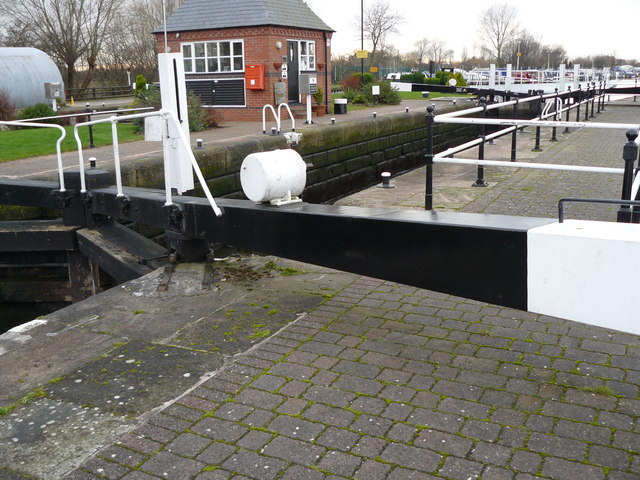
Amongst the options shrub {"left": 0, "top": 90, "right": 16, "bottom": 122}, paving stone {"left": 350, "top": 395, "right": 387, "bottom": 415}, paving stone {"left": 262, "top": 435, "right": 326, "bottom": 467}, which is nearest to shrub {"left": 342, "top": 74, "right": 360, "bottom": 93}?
shrub {"left": 0, "top": 90, "right": 16, "bottom": 122}

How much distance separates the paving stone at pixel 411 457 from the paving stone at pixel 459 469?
0.15ft

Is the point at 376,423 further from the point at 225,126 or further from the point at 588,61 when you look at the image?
the point at 588,61

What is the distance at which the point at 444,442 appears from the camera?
3.30 metres

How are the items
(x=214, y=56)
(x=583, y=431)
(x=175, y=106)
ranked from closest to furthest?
1. (x=583, y=431)
2. (x=175, y=106)
3. (x=214, y=56)

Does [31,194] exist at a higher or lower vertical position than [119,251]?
higher

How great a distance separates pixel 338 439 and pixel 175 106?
4.07 meters

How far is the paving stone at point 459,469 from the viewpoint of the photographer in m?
3.03

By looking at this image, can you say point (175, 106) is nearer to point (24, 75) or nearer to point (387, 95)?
point (387, 95)

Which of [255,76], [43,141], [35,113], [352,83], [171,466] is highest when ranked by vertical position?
[255,76]

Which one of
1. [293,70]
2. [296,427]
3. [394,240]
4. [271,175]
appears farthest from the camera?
[293,70]

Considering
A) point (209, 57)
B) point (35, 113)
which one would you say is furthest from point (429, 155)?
point (209, 57)

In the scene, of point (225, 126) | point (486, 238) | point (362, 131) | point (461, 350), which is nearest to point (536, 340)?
point (461, 350)

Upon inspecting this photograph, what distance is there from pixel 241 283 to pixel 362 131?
12.2 m

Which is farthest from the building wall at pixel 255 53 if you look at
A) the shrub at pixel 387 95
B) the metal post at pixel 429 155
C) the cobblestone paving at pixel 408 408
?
the cobblestone paving at pixel 408 408
